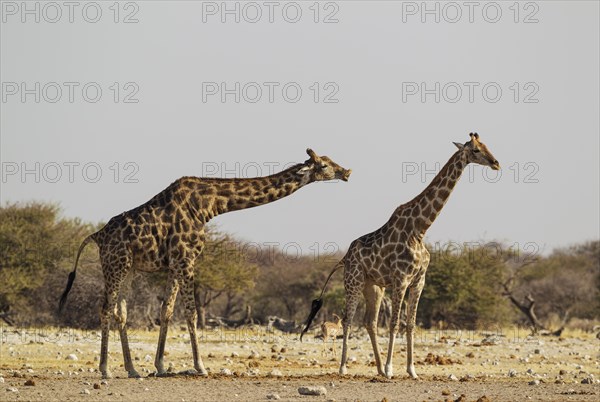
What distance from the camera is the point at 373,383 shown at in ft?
49.1

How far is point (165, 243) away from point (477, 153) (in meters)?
5.20

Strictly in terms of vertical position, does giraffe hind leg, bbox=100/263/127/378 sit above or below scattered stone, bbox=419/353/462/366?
above

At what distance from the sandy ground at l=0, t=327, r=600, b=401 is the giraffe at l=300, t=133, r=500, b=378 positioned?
94cm

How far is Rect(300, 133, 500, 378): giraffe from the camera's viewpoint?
Result: 53.8 ft

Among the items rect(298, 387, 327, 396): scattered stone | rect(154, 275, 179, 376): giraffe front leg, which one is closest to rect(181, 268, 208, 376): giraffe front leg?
rect(154, 275, 179, 376): giraffe front leg

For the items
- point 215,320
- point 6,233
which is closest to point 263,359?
point 215,320

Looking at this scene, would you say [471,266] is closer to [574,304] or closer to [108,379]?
[574,304]

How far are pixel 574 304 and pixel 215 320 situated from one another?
60.2ft

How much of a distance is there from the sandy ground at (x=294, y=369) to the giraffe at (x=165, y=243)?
0.84 metres

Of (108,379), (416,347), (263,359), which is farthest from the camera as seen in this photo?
(416,347)

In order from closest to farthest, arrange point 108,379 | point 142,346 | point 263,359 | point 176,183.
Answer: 1. point 108,379
2. point 176,183
3. point 263,359
4. point 142,346

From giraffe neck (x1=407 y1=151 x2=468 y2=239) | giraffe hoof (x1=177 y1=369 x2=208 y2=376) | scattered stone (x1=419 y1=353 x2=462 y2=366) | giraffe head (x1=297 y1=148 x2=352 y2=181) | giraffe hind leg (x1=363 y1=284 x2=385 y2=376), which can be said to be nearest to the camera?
giraffe hoof (x1=177 y1=369 x2=208 y2=376)

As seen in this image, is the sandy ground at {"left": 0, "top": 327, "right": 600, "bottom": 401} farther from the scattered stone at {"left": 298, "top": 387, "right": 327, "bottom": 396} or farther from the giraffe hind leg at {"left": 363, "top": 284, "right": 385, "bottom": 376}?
the giraffe hind leg at {"left": 363, "top": 284, "right": 385, "bottom": 376}

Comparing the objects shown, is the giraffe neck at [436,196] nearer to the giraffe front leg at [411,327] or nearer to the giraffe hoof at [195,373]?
the giraffe front leg at [411,327]
